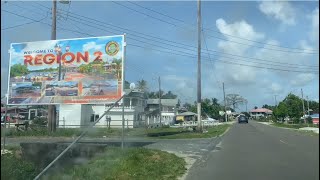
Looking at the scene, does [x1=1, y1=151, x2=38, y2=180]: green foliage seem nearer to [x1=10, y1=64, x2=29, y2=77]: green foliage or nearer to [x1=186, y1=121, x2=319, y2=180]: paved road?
[x1=186, y1=121, x2=319, y2=180]: paved road

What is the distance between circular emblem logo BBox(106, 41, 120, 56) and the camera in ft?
66.8

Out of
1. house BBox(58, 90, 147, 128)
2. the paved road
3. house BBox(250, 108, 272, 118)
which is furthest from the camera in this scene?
house BBox(250, 108, 272, 118)

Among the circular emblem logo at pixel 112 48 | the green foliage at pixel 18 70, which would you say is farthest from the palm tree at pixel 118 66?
the green foliage at pixel 18 70

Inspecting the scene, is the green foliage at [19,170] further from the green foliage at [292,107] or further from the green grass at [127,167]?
the green foliage at [292,107]

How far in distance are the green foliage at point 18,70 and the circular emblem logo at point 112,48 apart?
4822 mm

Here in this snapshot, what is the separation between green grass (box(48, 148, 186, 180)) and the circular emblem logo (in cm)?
733

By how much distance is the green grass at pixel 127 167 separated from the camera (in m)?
10.0

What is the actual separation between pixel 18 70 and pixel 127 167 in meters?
13.2

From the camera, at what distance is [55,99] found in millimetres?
20828

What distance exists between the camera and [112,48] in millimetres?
20469

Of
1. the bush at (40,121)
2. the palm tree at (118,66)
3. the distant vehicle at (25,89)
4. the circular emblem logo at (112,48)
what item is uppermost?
the circular emblem logo at (112,48)

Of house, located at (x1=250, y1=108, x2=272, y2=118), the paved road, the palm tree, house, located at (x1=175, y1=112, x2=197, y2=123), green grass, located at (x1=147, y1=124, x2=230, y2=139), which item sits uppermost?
house, located at (x1=250, y1=108, x2=272, y2=118)

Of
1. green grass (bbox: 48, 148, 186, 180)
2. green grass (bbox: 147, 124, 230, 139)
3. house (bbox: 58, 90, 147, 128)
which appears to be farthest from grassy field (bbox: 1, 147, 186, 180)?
green grass (bbox: 147, 124, 230, 139)

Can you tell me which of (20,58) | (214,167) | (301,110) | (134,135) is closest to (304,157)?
(214,167)
